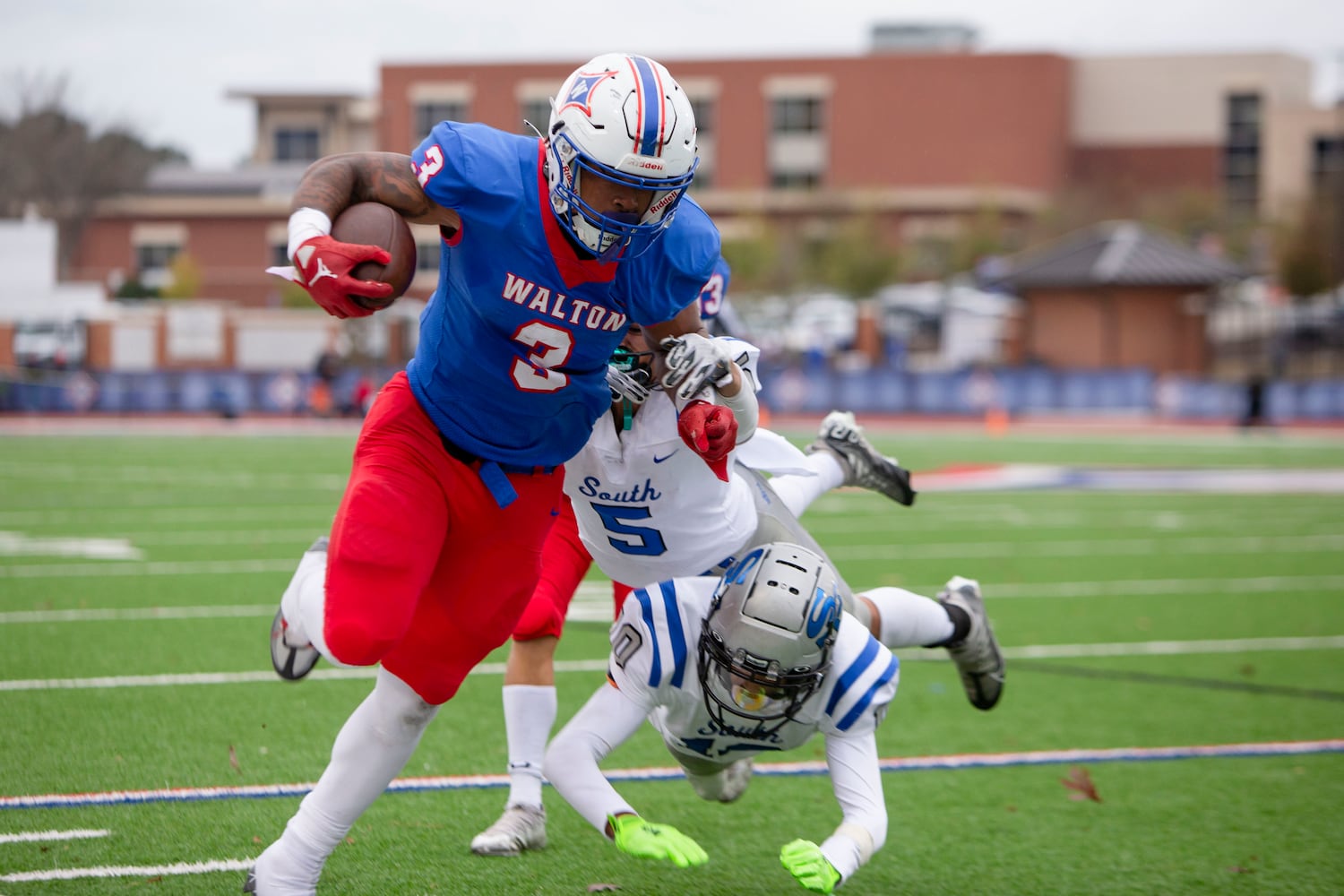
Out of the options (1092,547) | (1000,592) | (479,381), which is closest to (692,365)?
(479,381)

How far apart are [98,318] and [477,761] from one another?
31.6m

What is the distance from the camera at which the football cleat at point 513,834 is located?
396 cm

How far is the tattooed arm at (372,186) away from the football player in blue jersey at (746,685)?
3.62 feet

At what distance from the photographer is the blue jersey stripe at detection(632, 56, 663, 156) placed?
10.7 ft

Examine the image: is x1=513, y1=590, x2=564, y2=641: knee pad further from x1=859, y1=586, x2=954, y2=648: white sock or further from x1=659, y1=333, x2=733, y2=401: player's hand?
x1=659, y1=333, x2=733, y2=401: player's hand

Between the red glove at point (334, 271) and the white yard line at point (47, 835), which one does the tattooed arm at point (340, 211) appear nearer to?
the red glove at point (334, 271)

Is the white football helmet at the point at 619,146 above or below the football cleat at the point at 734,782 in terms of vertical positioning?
above

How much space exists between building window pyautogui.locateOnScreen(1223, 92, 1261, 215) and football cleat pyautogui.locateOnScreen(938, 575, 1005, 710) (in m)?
55.0

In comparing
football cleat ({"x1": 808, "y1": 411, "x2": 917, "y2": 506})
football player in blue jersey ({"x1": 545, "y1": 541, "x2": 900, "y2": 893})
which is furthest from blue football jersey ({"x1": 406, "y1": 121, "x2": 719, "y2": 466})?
football cleat ({"x1": 808, "y1": 411, "x2": 917, "y2": 506})

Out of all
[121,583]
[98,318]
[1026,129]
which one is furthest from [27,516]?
[1026,129]

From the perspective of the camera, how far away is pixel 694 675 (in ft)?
12.0

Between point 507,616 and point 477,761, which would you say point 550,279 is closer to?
point 507,616

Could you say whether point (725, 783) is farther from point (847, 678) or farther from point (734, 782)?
point (847, 678)

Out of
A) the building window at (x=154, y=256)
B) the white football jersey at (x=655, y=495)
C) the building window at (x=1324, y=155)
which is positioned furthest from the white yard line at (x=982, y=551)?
the building window at (x=1324, y=155)
